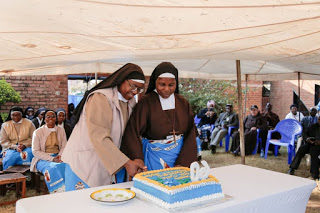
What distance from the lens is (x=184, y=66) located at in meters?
6.70

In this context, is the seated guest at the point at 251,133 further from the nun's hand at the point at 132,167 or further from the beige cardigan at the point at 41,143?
the nun's hand at the point at 132,167

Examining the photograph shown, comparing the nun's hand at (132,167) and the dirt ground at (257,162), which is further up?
the nun's hand at (132,167)

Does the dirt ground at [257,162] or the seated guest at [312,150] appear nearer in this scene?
the seated guest at [312,150]

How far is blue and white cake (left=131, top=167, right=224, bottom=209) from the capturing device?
5.92 ft

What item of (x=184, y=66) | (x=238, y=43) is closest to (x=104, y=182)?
(x=238, y=43)

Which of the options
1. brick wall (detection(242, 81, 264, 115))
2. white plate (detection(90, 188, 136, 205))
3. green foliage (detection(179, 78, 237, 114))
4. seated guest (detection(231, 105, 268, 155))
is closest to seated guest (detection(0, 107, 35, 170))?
white plate (detection(90, 188, 136, 205))

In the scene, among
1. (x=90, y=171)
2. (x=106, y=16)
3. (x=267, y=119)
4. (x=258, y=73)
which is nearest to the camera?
(x=106, y=16)

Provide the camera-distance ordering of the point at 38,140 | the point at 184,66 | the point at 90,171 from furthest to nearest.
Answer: the point at 184,66
the point at 38,140
the point at 90,171

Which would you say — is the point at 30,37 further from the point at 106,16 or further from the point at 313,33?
the point at 313,33

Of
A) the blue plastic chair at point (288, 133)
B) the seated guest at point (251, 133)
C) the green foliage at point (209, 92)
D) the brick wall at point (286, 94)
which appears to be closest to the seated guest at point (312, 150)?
the blue plastic chair at point (288, 133)

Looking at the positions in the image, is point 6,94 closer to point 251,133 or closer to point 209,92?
point 251,133

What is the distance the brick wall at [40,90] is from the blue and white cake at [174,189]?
26.9 ft

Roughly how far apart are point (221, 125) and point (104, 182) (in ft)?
26.1

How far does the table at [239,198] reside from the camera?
5.98ft
